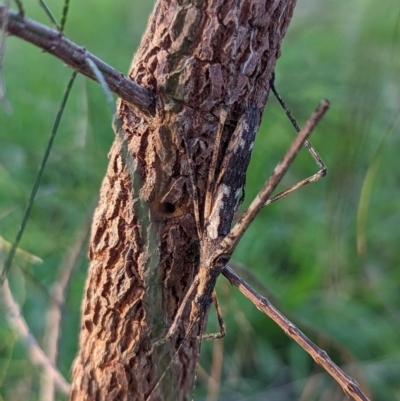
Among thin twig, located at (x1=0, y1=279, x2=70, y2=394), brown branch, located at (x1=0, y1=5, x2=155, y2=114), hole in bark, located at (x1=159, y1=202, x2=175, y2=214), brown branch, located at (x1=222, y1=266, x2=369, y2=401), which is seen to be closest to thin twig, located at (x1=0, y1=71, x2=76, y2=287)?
brown branch, located at (x1=0, y1=5, x2=155, y2=114)

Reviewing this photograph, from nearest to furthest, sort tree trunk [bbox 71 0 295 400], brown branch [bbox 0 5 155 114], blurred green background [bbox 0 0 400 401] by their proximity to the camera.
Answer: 1. brown branch [bbox 0 5 155 114]
2. tree trunk [bbox 71 0 295 400]
3. blurred green background [bbox 0 0 400 401]

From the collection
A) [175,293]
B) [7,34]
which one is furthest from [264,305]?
[7,34]

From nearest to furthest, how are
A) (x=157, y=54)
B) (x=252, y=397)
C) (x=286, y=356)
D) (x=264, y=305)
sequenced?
1. (x=157, y=54)
2. (x=264, y=305)
3. (x=252, y=397)
4. (x=286, y=356)

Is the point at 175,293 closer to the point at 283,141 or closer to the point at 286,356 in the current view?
the point at 286,356

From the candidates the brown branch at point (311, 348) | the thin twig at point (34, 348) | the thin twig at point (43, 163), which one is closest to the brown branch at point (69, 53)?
the thin twig at point (43, 163)

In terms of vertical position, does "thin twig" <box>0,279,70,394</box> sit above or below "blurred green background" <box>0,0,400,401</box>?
below

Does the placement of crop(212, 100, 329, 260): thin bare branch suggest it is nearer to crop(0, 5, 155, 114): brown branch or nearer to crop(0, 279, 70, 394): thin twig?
crop(0, 5, 155, 114): brown branch

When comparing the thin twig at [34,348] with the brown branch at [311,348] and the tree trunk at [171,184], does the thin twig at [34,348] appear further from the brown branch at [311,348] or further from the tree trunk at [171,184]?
the brown branch at [311,348]
